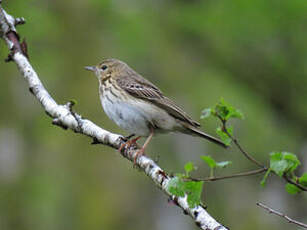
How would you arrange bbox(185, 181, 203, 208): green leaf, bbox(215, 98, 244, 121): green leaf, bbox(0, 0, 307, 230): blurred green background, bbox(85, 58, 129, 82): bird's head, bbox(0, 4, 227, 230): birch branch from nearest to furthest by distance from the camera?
bbox(185, 181, 203, 208): green leaf, bbox(215, 98, 244, 121): green leaf, bbox(0, 4, 227, 230): birch branch, bbox(85, 58, 129, 82): bird's head, bbox(0, 0, 307, 230): blurred green background

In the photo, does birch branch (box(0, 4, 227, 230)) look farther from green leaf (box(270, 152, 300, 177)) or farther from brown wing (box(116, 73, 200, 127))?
brown wing (box(116, 73, 200, 127))

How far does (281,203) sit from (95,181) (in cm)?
387

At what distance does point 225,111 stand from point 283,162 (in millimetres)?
614

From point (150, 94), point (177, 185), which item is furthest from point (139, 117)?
point (177, 185)

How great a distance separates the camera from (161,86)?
10.9 metres

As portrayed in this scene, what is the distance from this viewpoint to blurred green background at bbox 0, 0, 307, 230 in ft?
29.0

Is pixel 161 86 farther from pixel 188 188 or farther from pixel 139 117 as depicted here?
pixel 188 188

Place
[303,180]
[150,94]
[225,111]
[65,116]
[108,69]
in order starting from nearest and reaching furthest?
[303,180]
[225,111]
[65,116]
[150,94]
[108,69]

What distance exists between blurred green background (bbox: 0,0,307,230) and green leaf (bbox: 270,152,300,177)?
5.04 meters

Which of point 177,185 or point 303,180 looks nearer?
point 177,185

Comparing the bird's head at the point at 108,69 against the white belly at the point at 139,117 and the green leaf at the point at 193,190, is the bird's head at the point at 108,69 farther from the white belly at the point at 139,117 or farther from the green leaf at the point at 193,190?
the green leaf at the point at 193,190

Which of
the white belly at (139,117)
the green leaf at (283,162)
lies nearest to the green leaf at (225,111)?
the green leaf at (283,162)

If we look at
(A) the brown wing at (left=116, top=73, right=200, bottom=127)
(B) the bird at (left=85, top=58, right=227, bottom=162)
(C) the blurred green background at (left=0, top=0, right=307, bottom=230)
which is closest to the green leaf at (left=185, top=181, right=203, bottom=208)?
(B) the bird at (left=85, top=58, right=227, bottom=162)

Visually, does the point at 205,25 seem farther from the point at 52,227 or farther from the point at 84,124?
the point at 52,227
